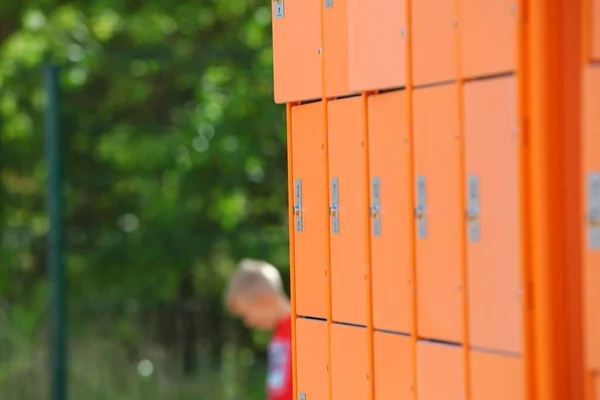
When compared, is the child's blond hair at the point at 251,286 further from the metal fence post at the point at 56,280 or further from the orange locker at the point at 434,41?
the orange locker at the point at 434,41

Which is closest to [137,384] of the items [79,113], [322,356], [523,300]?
[79,113]

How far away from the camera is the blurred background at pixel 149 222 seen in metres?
9.50

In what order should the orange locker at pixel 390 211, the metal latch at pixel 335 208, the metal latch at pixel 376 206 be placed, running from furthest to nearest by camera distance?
the metal latch at pixel 335 208
the metal latch at pixel 376 206
the orange locker at pixel 390 211

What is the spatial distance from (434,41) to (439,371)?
1.08 m

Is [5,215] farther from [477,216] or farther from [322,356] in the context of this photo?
[477,216]

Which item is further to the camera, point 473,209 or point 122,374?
point 122,374

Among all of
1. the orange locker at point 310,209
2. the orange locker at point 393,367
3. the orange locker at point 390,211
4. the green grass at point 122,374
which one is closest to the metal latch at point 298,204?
the orange locker at point 310,209

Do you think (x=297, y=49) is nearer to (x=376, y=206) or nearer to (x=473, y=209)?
(x=376, y=206)

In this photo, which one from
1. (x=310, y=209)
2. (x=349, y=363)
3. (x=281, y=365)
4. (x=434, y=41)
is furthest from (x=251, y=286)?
(x=434, y=41)

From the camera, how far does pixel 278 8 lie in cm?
549

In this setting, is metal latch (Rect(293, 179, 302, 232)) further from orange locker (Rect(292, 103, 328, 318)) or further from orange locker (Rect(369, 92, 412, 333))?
orange locker (Rect(369, 92, 412, 333))

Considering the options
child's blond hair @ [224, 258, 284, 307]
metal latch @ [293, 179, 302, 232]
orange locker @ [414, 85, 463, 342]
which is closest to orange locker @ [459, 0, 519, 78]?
orange locker @ [414, 85, 463, 342]

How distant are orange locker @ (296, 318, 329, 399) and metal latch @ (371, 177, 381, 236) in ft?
1.89

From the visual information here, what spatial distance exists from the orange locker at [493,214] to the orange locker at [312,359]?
1.07 meters
